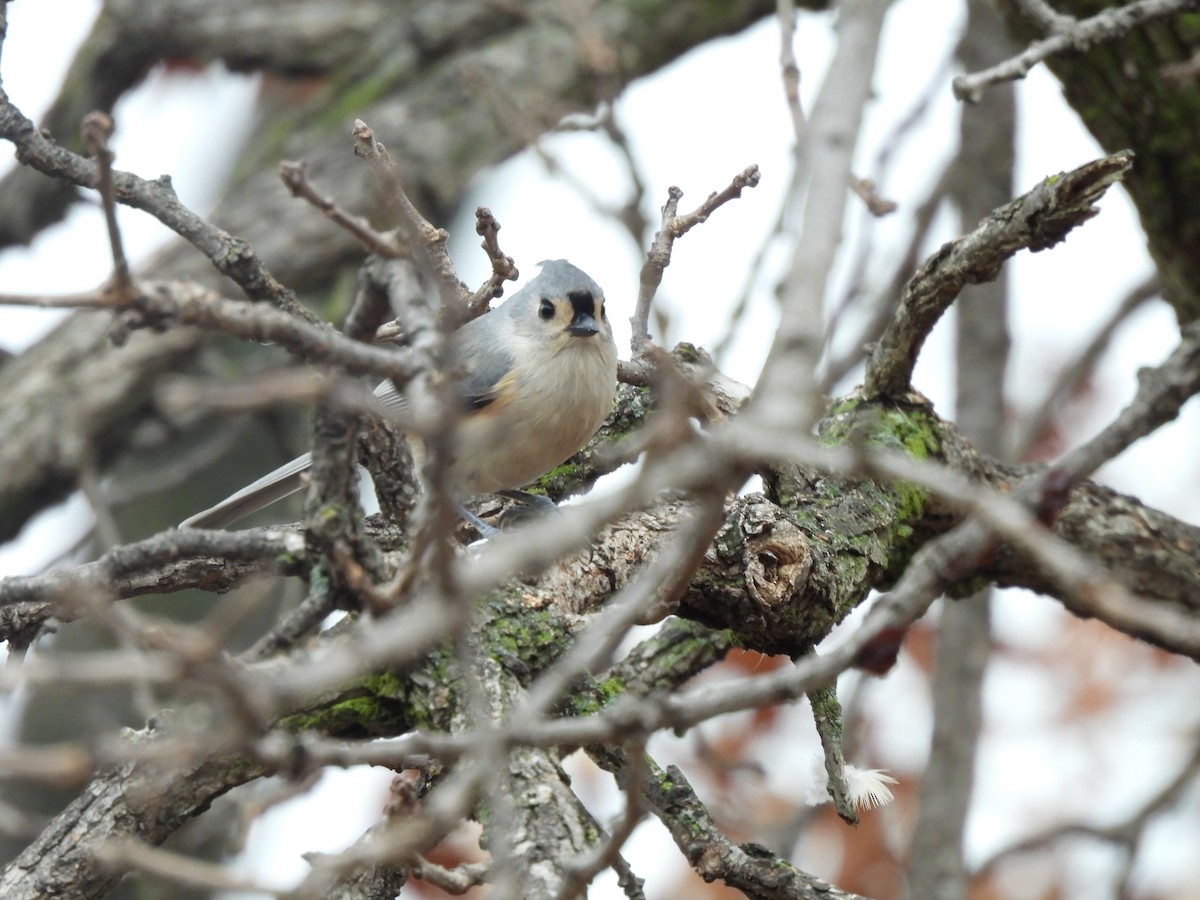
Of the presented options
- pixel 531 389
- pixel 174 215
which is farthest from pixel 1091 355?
pixel 174 215

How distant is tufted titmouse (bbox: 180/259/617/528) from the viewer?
2.92 metres

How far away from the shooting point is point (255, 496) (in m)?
3.00

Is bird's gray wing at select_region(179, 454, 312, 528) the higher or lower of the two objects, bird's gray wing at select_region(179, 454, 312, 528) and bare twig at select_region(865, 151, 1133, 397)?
the higher

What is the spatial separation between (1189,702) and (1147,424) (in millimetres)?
4048

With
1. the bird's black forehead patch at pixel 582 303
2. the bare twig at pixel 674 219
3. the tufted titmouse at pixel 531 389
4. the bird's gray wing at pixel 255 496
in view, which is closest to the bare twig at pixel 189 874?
the bare twig at pixel 674 219

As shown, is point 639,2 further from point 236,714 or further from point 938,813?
point 236,714

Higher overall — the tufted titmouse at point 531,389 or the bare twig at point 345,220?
the tufted titmouse at point 531,389

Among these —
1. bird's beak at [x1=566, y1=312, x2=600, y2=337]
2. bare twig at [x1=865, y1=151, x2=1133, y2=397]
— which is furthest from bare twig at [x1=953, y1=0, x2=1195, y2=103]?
bird's beak at [x1=566, y1=312, x2=600, y2=337]

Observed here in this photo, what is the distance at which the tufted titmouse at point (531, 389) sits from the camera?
9.59 feet

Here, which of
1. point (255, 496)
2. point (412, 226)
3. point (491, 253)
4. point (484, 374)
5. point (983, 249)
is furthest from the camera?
point (484, 374)

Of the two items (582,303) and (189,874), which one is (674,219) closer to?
(582,303)

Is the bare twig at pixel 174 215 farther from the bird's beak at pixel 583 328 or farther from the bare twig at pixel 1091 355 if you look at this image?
the bare twig at pixel 1091 355

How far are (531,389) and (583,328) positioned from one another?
21cm

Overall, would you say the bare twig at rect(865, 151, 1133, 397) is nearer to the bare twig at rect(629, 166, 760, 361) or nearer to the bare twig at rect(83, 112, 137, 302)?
the bare twig at rect(629, 166, 760, 361)
